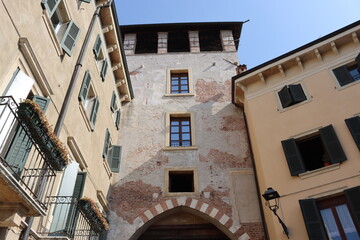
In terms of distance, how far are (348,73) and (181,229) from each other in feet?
26.4

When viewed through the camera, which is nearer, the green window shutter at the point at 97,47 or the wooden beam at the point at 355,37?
the green window shutter at the point at 97,47

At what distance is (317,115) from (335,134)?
1.07 meters

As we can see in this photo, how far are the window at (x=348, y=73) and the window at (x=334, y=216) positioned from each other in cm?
399

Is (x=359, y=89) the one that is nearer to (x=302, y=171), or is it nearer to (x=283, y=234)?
(x=302, y=171)

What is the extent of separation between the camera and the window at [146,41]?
19.7 metres

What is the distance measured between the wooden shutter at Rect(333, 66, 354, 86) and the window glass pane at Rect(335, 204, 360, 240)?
4298 mm

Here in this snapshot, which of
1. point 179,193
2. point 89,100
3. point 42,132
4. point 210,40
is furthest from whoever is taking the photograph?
point 210,40

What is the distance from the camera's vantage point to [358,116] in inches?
390

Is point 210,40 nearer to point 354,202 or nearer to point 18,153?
point 354,202

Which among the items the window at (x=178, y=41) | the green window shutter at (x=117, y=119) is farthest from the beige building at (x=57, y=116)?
the window at (x=178, y=41)

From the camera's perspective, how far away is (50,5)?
308 inches

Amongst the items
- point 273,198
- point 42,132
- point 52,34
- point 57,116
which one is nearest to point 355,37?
point 273,198

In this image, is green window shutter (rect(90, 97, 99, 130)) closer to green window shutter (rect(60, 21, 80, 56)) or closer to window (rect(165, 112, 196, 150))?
green window shutter (rect(60, 21, 80, 56))

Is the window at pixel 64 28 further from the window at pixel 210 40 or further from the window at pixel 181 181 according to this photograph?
the window at pixel 210 40
